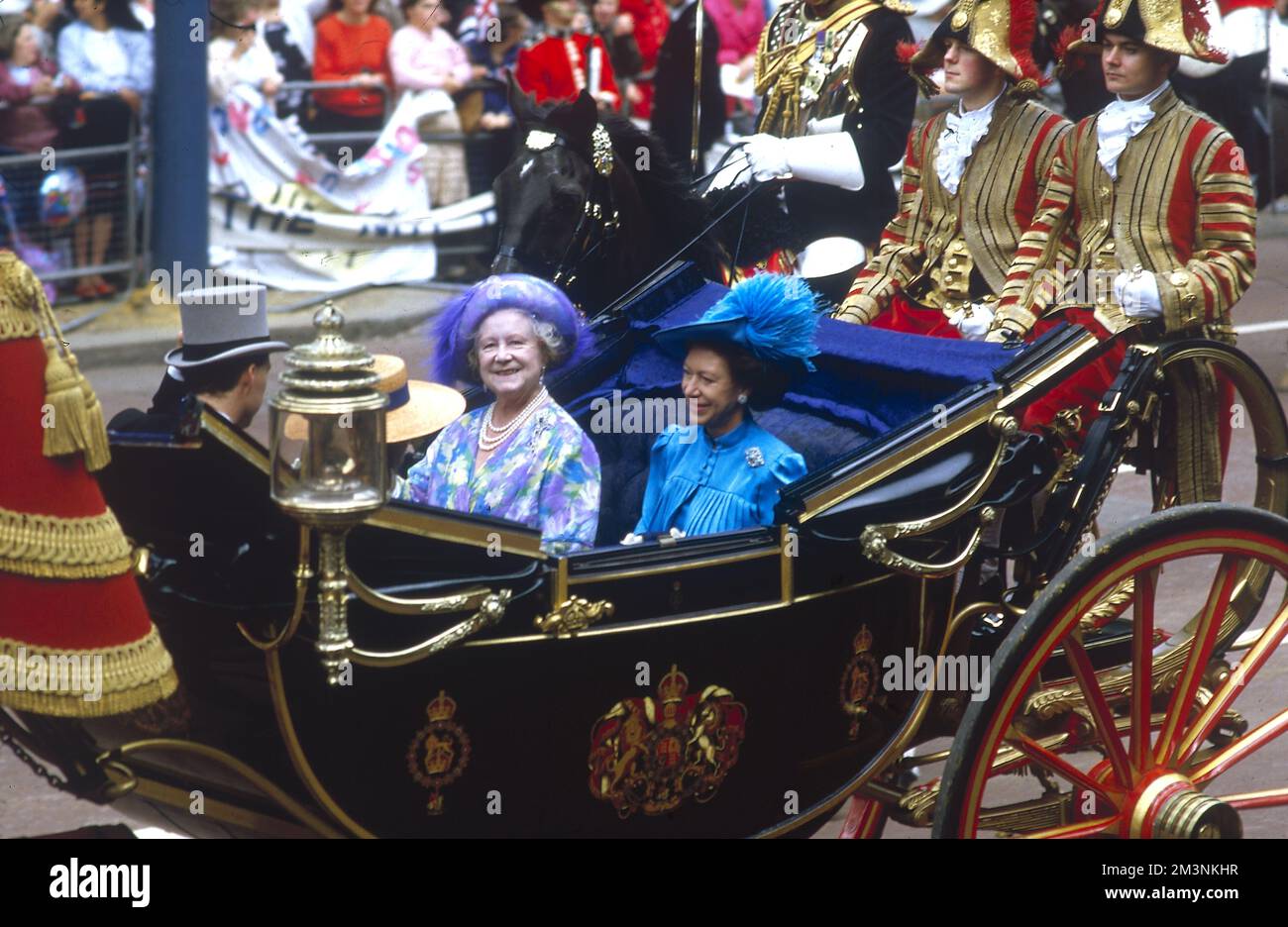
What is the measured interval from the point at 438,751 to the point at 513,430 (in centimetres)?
98

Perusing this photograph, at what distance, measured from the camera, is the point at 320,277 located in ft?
34.2

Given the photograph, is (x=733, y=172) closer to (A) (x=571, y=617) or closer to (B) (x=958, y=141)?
(B) (x=958, y=141)

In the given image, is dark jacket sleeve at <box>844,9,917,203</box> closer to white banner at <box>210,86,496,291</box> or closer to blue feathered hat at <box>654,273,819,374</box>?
blue feathered hat at <box>654,273,819,374</box>

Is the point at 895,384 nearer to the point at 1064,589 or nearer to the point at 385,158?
the point at 1064,589

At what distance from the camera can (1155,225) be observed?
463 cm

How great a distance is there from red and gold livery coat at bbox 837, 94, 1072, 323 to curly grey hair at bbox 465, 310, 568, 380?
1.11 meters

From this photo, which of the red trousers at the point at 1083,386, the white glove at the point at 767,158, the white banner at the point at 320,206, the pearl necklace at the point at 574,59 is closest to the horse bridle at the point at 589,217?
the white glove at the point at 767,158

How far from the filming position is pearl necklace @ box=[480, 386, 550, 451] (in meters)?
4.12

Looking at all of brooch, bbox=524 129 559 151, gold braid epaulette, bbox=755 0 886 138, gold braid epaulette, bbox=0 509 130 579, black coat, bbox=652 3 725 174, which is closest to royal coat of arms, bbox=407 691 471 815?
gold braid epaulette, bbox=0 509 130 579

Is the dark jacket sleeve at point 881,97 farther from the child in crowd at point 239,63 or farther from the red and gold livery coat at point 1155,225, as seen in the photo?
the child in crowd at point 239,63

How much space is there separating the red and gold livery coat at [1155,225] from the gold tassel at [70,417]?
2.43m

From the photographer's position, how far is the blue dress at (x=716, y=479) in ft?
13.1
